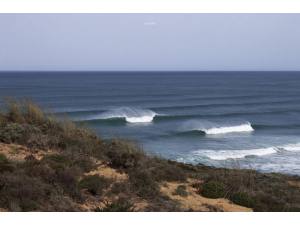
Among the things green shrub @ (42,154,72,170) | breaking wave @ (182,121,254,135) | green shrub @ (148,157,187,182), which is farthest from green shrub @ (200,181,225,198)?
breaking wave @ (182,121,254,135)

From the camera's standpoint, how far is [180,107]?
44.0 metres

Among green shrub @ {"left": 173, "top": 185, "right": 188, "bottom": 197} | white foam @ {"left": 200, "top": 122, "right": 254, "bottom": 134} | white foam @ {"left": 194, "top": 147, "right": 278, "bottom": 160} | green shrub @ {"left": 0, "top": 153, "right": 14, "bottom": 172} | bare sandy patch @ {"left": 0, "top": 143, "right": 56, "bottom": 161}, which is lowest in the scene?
white foam @ {"left": 194, "top": 147, "right": 278, "bottom": 160}

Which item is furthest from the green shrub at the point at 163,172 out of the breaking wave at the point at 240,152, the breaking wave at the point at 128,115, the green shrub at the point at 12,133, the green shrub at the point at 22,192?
the breaking wave at the point at 128,115

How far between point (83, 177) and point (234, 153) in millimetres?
14636

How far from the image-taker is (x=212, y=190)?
900 cm

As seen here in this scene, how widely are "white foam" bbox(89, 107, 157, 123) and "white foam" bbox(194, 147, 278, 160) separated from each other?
41.8 feet

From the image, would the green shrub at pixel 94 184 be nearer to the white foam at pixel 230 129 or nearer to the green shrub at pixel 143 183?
the green shrub at pixel 143 183

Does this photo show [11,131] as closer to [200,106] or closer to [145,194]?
[145,194]

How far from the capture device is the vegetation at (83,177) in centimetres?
718

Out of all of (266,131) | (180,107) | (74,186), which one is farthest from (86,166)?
(180,107)

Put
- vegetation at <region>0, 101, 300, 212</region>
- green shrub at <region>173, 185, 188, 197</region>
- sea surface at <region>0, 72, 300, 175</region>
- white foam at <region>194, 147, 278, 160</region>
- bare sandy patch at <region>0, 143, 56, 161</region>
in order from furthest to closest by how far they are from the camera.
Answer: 1. white foam at <region>194, 147, 278, 160</region>
2. sea surface at <region>0, 72, 300, 175</region>
3. bare sandy patch at <region>0, 143, 56, 161</region>
4. green shrub at <region>173, 185, 188, 197</region>
5. vegetation at <region>0, 101, 300, 212</region>

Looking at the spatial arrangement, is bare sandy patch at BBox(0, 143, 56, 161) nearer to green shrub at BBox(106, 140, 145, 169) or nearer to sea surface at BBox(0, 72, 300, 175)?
green shrub at BBox(106, 140, 145, 169)

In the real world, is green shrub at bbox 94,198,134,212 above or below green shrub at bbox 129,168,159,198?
below

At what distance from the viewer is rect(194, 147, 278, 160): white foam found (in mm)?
21094
